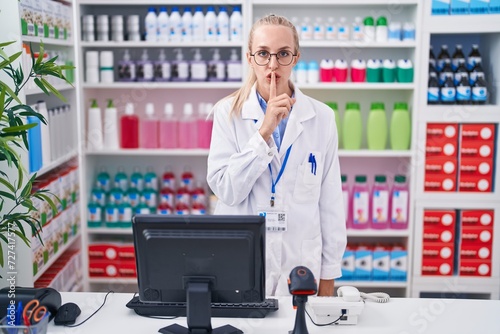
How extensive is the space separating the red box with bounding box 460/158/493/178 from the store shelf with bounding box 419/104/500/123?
249 mm

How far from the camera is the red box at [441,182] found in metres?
3.73

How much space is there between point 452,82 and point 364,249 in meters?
1.22

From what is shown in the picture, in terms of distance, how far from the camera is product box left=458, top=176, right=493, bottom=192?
3721mm

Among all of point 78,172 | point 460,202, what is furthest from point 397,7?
point 78,172

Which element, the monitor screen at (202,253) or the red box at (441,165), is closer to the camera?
the monitor screen at (202,253)

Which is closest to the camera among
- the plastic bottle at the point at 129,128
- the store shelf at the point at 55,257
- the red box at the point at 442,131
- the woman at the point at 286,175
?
the woman at the point at 286,175

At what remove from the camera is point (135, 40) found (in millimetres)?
3762

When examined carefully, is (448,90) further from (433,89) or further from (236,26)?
(236,26)

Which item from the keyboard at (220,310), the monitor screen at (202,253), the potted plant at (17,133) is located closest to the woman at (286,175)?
the keyboard at (220,310)

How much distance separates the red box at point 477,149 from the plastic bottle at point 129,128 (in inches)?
84.0

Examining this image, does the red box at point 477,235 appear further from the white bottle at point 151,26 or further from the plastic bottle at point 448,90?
the white bottle at point 151,26

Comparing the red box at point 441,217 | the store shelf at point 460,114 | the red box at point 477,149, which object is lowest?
the red box at point 441,217

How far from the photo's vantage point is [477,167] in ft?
12.2

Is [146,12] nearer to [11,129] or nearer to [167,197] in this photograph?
[167,197]
